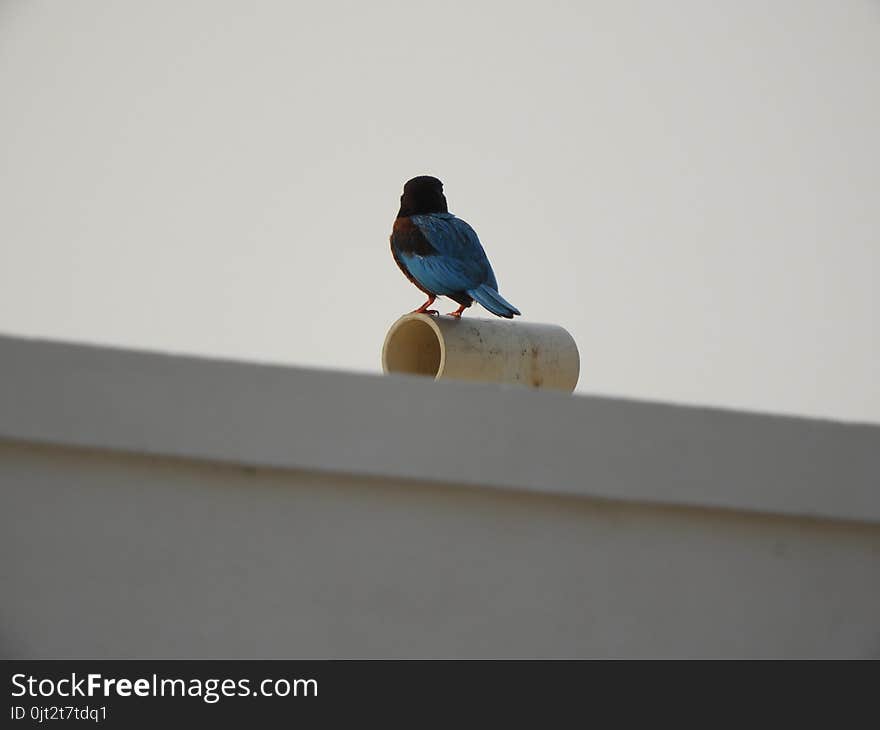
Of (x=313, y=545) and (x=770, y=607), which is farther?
(x=770, y=607)

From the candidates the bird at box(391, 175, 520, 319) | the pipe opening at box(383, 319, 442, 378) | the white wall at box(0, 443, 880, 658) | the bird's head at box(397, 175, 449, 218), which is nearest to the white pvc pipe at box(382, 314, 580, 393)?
the pipe opening at box(383, 319, 442, 378)

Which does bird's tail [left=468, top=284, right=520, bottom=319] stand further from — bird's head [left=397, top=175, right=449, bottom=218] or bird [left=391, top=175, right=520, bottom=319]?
bird's head [left=397, top=175, right=449, bottom=218]

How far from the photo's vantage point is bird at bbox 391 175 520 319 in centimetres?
477

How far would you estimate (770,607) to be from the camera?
2375 mm

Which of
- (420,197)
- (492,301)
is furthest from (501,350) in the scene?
(420,197)

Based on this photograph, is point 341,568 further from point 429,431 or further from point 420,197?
point 420,197

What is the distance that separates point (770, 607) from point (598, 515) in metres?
0.41

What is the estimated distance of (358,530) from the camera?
2.21 metres

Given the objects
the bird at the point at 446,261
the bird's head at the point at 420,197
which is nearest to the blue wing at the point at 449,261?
the bird at the point at 446,261

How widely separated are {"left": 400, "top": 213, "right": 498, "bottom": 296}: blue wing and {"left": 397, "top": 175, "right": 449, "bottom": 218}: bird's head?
228 mm
